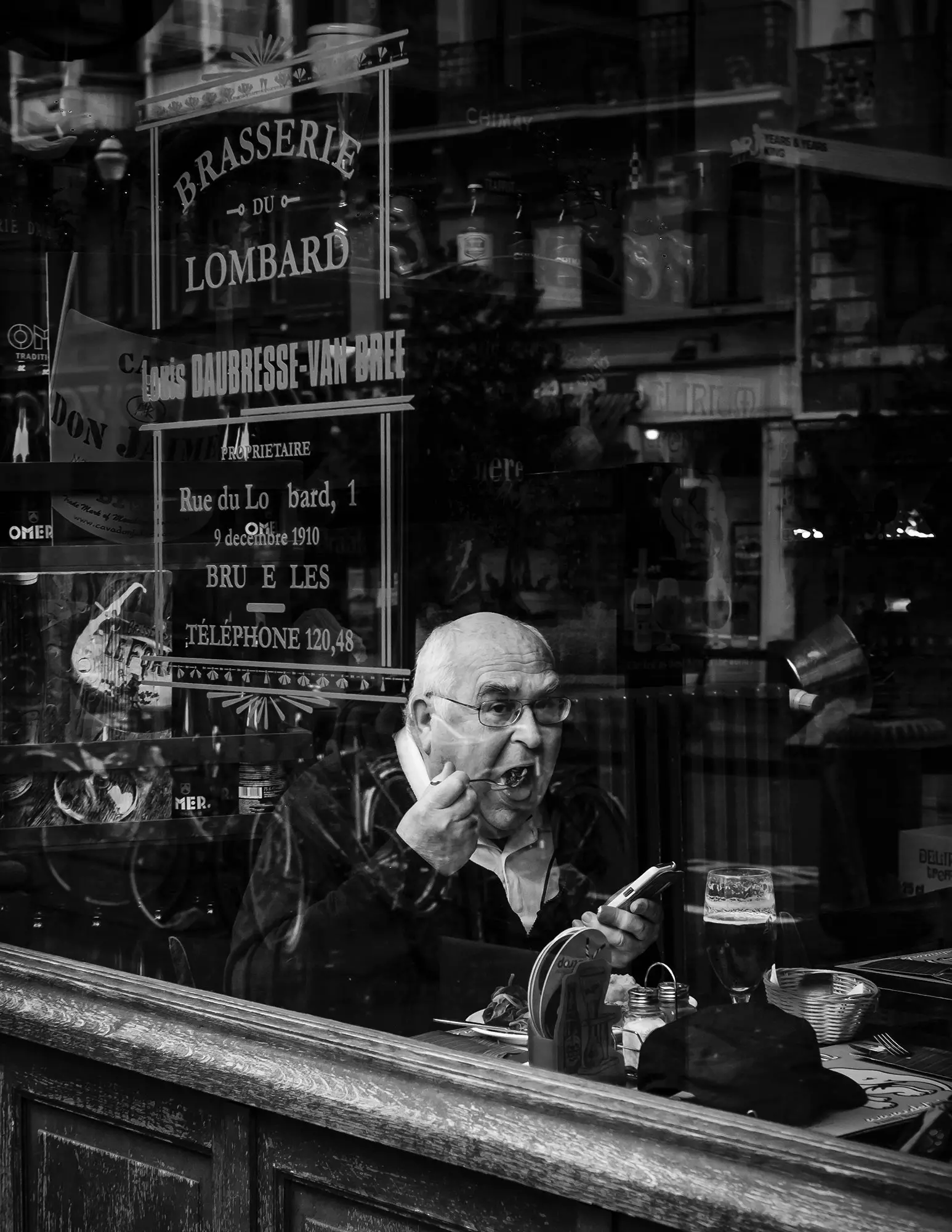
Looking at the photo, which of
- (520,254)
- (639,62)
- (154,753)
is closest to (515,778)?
(520,254)

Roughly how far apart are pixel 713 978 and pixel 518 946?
292 millimetres

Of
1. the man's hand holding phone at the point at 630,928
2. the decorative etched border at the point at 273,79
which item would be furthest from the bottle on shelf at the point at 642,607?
the decorative etched border at the point at 273,79

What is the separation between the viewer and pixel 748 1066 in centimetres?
192

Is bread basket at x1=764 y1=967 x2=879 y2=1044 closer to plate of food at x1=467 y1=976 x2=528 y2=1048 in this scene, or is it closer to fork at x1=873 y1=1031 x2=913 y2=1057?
fork at x1=873 y1=1031 x2=913 y2=1057

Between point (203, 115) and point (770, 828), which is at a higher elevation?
point (203, 115)

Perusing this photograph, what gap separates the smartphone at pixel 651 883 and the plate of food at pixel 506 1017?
18 centimetres

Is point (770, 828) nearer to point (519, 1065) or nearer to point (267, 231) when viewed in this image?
point (519, 1065)

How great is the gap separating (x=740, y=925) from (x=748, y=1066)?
27 centimetres

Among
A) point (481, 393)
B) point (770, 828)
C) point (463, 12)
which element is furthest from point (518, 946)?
point (463, 12)

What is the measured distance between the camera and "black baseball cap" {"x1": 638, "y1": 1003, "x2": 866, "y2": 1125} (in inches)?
73.4

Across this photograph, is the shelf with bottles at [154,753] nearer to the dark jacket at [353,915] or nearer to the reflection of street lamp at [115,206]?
the dark jacket at [353,915]

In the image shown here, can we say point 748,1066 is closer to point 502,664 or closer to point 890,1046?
point 890,1046

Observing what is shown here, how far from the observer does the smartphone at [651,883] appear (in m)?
2.19

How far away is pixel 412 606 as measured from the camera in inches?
93.7
